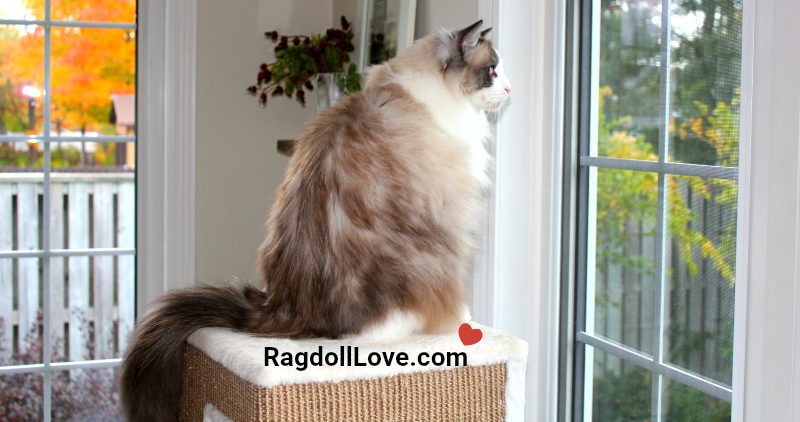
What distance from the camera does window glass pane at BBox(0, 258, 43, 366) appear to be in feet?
9.34

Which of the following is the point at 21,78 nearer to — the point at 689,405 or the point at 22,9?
the point at 22,9

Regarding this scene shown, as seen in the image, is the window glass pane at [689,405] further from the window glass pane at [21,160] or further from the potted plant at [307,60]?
the window glass pane at [21,160]

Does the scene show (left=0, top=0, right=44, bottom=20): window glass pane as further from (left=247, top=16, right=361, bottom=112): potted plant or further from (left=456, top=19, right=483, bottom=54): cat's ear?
(left=456, top=19, right=483, bottom=54): cat's ear

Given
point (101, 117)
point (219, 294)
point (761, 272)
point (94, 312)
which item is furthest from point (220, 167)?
point (761, 272)

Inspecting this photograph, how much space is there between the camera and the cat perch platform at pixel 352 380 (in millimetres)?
1409

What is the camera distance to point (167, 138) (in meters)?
2.81

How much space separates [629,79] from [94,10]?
2.00 m

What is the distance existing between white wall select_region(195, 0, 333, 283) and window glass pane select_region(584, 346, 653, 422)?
1.45 m

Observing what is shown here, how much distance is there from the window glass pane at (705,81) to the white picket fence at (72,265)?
2060 millimetres

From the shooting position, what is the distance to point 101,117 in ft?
9.62

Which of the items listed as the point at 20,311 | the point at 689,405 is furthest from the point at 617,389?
the point at 20,311

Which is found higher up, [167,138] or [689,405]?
[167,138]

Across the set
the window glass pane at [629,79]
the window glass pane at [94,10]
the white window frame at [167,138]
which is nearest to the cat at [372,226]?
the window glass pane at [629,79]

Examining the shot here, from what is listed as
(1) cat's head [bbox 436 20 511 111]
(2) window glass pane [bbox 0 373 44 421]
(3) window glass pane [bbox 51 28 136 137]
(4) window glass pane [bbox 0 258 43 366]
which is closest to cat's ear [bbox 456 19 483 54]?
(1) cat's head [bbox 436 20 511 111]
